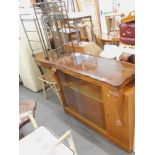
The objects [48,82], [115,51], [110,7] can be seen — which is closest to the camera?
[115,51]

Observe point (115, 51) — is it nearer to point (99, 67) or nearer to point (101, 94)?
point (99, 67)

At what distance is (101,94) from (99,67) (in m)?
0.28

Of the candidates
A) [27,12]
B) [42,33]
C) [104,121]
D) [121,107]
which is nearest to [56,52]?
[42,33]

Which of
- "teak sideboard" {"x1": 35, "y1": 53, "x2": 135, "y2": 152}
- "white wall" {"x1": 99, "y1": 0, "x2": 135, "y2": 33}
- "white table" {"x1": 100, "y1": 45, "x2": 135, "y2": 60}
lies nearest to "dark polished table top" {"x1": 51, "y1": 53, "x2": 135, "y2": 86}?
"teak sideboard" {"x1": 35, "y1": 53, "x2": 135, "y2": 152}

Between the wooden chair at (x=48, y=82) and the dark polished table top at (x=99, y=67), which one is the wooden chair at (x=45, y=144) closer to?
the dark polished table top at (x=99, y=67)

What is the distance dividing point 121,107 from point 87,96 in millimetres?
505

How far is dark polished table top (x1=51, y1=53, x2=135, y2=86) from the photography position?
5.17 ft

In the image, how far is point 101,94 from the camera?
5.87 feet

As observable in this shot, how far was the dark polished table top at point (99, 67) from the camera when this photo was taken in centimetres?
158

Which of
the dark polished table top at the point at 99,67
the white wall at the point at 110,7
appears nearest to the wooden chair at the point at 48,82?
the dark polished table top at the point at 99,67

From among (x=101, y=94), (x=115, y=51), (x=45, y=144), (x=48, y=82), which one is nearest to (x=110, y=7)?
(x=115, y=51)

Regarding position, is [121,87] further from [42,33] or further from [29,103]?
[42,33]

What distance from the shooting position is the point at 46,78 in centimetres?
294

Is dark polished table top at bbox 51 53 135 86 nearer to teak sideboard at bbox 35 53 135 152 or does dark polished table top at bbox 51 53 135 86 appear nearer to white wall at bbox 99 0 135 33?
teak sideboard at bbox 35 53 135 152
